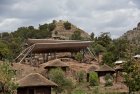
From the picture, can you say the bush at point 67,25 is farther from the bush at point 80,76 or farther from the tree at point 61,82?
the tree at point 61,82

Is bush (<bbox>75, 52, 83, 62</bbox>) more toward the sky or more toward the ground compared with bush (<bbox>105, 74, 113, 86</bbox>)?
more toward the sky

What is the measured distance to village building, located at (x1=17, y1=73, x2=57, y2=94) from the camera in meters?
41.1

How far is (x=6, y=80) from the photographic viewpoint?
125ft

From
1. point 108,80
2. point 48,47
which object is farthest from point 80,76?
point 48,47

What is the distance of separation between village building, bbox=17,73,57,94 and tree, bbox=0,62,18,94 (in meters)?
1.63

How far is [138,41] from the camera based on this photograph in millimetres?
113875

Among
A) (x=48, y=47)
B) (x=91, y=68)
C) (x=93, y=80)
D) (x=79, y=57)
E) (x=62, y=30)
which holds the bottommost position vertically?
(x=93, y=80)

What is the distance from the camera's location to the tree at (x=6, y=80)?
38281 mm

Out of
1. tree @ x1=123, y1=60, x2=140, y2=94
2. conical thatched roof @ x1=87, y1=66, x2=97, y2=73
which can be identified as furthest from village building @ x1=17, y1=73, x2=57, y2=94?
conical thatched roof @ x1=87, y1=66, x2=97, y2=73

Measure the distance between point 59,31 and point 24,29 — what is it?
10219mm

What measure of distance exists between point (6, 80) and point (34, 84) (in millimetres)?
3723

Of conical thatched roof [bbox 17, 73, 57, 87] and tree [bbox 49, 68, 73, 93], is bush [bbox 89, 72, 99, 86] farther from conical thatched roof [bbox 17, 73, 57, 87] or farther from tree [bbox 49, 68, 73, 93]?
conical thatched roof [bbox 17, 73, 57, 87]

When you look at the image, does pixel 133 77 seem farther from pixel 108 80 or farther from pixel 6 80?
pixel 6 80

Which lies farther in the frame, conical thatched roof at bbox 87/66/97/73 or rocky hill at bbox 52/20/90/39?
rocky hill at bbox 52/20/90/39
